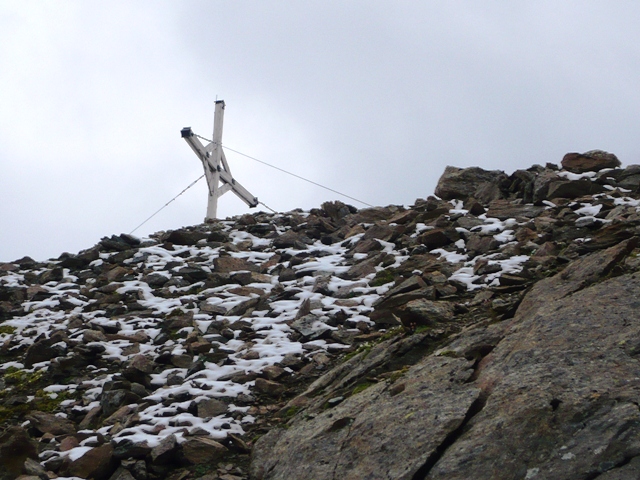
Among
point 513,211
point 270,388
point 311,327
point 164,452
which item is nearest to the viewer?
point 164,452

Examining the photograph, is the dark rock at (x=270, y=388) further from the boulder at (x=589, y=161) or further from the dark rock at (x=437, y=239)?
the boulder at (x=589, y=161)

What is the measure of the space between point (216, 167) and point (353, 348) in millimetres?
12654

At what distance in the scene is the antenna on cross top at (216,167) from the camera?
20125 millimetres

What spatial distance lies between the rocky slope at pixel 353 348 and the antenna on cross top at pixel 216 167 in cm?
497

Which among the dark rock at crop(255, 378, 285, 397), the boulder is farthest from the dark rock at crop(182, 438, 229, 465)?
the boulder

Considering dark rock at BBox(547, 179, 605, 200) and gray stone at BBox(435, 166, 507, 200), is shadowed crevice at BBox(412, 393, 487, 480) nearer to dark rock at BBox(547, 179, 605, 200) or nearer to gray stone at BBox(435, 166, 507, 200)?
dark rock at BBox(547, 179, 605, 200)

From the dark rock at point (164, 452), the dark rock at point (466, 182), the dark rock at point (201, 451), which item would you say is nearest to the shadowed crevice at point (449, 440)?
the dark rock at point (201, 451)

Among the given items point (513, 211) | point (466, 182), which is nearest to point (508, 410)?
point (513, 211)

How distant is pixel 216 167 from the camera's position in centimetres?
2034

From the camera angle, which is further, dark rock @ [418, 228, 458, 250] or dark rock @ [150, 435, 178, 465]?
dark rock @ [418, 228, 458, 250]

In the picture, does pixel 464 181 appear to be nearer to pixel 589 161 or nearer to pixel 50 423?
pixel 589 161

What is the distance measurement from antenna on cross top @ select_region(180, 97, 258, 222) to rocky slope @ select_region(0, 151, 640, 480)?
16.3 ft

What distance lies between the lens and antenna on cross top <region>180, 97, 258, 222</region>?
20.1 meters

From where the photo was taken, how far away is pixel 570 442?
4719 mm
